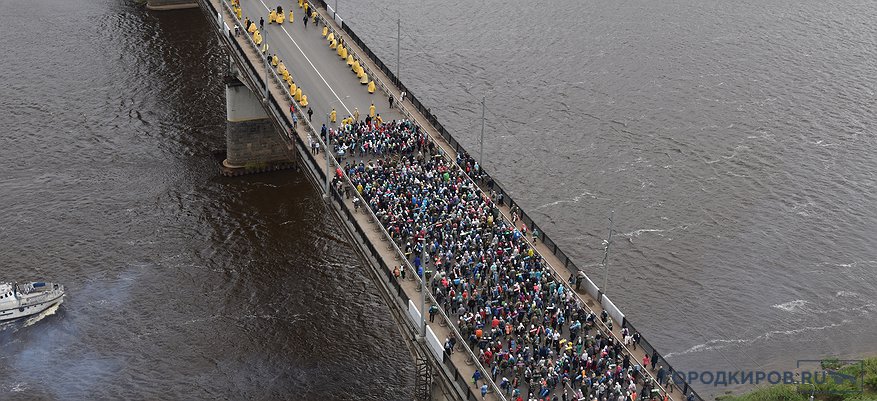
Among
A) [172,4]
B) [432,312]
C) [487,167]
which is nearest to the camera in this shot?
[432,312]

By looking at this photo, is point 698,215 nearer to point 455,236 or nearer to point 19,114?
point 455,236

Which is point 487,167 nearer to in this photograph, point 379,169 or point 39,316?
point 379,169

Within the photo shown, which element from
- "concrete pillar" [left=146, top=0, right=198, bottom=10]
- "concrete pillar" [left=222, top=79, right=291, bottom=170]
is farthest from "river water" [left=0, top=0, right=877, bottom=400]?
"concrete pillar" [left=146, top=0, right=198, bottom=10]

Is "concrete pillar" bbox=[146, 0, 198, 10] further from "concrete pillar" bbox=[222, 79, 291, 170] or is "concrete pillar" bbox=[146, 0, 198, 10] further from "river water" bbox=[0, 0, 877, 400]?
"concrete pillar" bbox=[222, 79, 291, 170]

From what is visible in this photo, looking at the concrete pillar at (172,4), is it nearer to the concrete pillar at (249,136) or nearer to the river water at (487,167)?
the river water at (487,167)

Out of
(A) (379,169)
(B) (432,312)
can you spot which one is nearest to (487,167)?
(A) (379,169)
